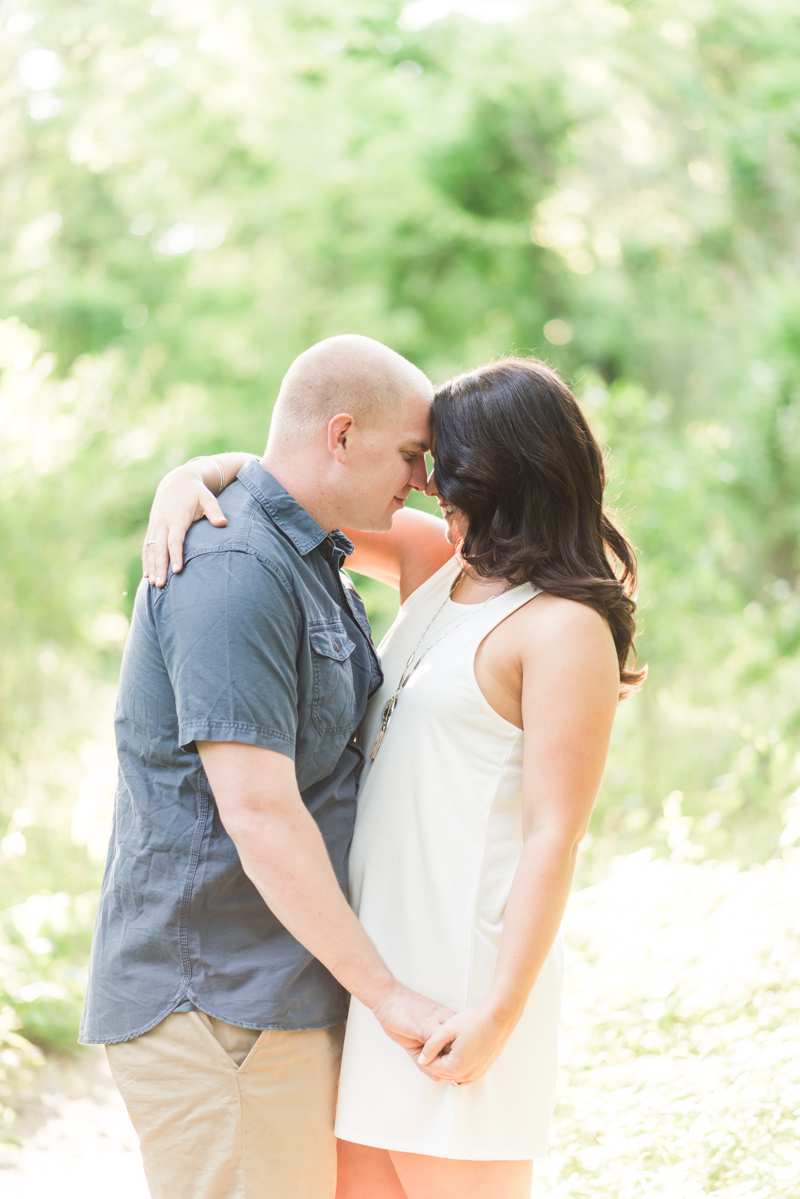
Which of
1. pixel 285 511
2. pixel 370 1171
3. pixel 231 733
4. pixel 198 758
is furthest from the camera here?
pixel 370 1171

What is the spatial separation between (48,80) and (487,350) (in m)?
5.83

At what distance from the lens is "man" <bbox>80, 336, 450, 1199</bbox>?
4.72 feet

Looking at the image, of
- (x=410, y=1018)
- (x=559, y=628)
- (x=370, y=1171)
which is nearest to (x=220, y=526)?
(x=559, y=628)

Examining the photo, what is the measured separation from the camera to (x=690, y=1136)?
2.42 meters

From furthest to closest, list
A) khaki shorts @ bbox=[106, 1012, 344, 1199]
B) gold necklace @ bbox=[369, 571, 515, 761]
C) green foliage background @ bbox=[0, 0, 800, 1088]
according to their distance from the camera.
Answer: green foliage background @ bbox=[0, 0, 800, 1088]
gold necklace @ bbox=[369, 571, 515, 761]
khaki shorts @ bbox=[106, 1012, 344, 1199]

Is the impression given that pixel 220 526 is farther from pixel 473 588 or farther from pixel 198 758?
pixel 473 588

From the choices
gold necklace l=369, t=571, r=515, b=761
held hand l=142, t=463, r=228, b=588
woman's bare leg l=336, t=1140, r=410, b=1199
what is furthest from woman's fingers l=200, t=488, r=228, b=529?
woman's bare leg l=336, t=1140, r=410, b=1199

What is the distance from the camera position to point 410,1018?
1506mm

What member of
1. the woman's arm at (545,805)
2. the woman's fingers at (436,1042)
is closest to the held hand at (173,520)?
the woman's arm at (545,805)

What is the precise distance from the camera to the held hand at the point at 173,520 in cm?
154

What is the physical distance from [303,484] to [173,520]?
0.24m

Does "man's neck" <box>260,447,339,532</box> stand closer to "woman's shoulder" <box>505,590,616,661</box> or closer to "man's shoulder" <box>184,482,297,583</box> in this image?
"man's shoulder" <box>184,482,297,583</box>

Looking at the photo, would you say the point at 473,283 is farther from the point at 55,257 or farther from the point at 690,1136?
the point at 690,1136

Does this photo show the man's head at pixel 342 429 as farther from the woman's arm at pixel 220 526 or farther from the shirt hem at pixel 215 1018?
the shirt hem at pixel 215 1018
